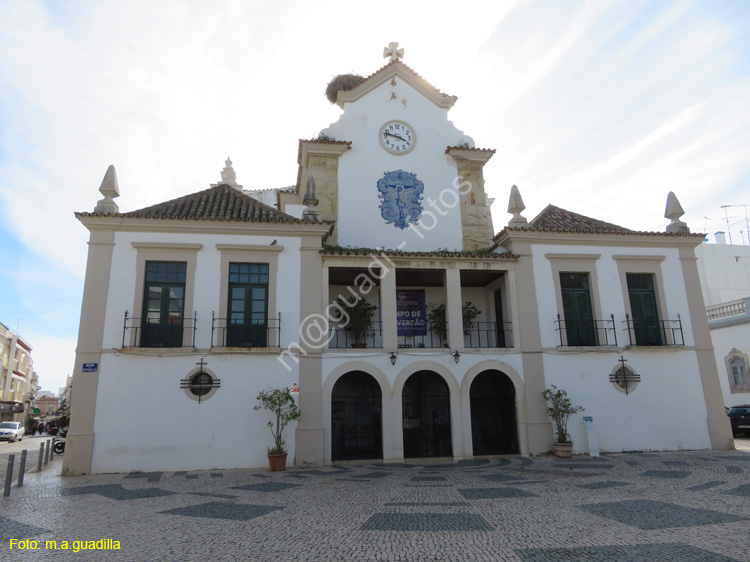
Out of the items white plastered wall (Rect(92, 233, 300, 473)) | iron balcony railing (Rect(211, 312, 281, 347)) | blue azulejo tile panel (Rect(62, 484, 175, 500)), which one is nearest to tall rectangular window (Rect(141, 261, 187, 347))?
white plastered wall (Rect(92, 233, 300, 473))

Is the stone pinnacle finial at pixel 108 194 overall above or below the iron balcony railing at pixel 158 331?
above

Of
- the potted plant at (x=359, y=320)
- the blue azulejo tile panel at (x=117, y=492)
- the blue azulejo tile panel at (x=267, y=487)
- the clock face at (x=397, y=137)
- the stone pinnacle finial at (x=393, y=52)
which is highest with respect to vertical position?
the stone pinnacle finial at (x=393, y=52)

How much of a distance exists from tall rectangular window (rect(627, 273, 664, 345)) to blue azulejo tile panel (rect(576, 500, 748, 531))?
9.07 m

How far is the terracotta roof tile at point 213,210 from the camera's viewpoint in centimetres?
1470

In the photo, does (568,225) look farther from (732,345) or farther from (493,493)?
(732,345)

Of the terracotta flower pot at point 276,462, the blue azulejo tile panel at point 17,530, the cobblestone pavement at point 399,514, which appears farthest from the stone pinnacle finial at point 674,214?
the blue azulejo tile panel at point 17,530

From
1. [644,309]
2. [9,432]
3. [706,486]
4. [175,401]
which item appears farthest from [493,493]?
[9,432]

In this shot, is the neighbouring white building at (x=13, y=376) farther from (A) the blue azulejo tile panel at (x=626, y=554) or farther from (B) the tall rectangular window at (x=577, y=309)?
(A) the blue azulejo tile panel at (x=626, y=554)

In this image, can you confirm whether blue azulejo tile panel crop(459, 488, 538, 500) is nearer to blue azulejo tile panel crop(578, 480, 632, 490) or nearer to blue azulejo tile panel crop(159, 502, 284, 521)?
blue azulejo tile panel crop(578, 480, 632, 490)

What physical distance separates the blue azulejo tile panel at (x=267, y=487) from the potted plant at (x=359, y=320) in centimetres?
595

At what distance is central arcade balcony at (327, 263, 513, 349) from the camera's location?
15641mm

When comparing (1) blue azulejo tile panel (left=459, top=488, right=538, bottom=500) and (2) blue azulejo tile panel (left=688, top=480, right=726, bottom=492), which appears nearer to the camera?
(1) blue azulejo tile panel (left=459, top=488, right=538, bottom=500)

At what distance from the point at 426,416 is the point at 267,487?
21.8ft

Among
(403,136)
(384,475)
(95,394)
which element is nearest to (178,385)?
(95,394)
